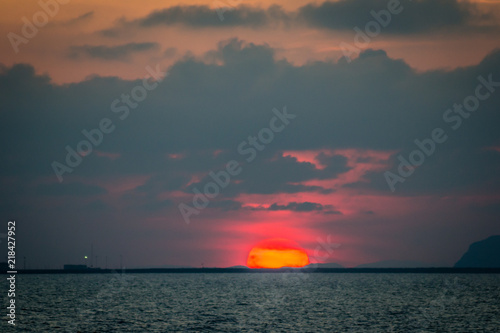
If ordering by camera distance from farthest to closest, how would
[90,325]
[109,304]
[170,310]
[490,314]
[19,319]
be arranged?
[109,304] < [170,310] < [490,314] < [19,319] < [90,325]

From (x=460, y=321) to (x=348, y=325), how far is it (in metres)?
19.0

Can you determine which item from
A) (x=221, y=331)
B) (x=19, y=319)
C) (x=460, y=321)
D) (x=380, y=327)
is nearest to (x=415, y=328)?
(x=380, y=327)

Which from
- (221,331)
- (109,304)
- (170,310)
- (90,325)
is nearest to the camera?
(221,331)

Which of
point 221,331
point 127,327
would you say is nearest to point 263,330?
point 221,331

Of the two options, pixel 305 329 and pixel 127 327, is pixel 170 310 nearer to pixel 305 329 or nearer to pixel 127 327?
pixel 127 327

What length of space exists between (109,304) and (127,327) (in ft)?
138

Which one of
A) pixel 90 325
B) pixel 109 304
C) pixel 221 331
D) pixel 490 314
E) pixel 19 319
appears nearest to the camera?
pixel 221 331

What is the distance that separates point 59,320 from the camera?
308 ft

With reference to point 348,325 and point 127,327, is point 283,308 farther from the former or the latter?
point 127,327

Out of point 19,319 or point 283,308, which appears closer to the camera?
point 19,319

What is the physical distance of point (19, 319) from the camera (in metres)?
A: 93.1

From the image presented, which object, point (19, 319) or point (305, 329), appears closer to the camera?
Answer: point (305, 329)

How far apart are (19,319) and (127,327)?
2045 centimetres

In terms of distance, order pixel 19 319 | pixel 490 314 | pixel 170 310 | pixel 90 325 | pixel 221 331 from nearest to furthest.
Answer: pixel 221 331
pixel 90 325
pixel 19 319
pixel 490 314
pixel 170 310
